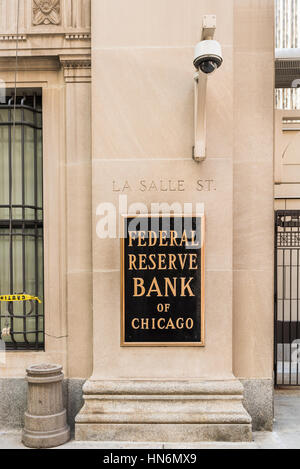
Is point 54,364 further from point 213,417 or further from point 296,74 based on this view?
point 296,74

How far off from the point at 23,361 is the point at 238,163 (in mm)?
4135

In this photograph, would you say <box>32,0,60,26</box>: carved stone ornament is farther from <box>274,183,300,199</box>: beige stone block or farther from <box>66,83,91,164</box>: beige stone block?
<box>274,183,300,199</box>: beige stone block

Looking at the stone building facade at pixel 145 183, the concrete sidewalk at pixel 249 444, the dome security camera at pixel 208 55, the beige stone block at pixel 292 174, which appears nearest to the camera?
the dome security camera at pixel 208 55

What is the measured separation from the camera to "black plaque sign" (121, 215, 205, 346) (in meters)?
5.48

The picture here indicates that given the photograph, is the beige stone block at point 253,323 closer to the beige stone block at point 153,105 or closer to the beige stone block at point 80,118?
the beige stone block at point 153,105

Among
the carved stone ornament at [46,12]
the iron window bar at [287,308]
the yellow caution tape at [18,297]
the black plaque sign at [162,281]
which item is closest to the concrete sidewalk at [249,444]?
the black plaque sign at [162,281]

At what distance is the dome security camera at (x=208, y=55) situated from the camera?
4637 millimetres

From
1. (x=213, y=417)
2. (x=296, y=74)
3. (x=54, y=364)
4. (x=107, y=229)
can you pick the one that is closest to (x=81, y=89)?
(x=107, y=229)

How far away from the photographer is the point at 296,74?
29.0 ft

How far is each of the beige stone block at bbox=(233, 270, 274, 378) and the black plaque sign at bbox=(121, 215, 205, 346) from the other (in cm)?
63

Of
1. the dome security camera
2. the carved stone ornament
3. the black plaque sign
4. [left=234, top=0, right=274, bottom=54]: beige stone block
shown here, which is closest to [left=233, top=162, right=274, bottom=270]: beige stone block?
the black plaque sign

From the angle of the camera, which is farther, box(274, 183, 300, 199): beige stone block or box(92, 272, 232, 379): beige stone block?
box(274, 183, 300, 199): beige stone block

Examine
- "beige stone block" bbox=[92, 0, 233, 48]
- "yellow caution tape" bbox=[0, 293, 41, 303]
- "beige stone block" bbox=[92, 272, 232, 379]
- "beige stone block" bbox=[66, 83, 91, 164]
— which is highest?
"beige stone block" bbox=[92, 0, 233, 48]

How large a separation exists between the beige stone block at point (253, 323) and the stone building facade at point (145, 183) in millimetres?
19
